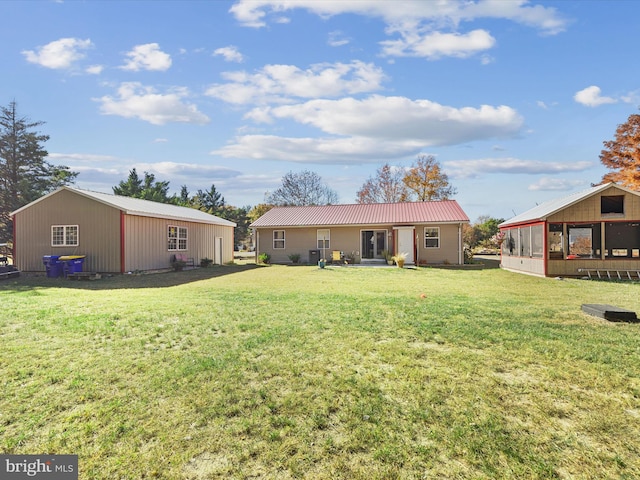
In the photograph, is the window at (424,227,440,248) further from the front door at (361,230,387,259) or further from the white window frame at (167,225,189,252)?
the white window frame at (167,225,189,252)

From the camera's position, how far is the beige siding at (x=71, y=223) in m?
16.5

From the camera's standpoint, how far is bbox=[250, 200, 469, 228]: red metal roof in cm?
2316

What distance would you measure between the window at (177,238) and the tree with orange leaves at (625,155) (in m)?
27.2

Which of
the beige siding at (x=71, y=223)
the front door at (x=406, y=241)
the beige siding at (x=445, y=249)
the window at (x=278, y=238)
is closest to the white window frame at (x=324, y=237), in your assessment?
the window at (x=278, y=238)

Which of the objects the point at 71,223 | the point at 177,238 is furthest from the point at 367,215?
the point at 71,223

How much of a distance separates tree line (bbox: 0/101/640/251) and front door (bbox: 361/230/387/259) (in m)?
10.5

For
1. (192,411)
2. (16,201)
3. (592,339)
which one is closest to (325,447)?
(192,411)

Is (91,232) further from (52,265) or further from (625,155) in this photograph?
(625,155)

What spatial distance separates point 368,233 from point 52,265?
56.0 ft

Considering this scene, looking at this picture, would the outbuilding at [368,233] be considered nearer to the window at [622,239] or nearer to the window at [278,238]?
the window at [278,238]

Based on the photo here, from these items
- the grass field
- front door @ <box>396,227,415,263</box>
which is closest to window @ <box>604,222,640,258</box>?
front door @ <box>396,227,415,263</box>

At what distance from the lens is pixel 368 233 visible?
2517 centimetres

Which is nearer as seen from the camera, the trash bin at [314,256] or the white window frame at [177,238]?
the white window frame at [177,238]

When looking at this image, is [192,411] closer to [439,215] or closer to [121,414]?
[121,414]
